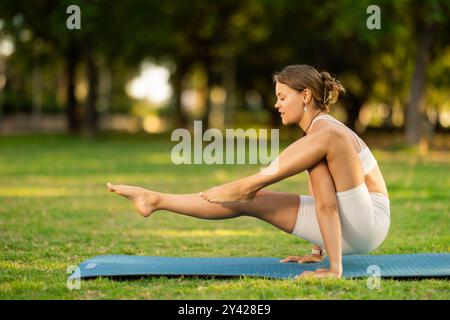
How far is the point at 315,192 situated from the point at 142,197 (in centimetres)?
125

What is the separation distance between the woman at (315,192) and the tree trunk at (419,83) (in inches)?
727

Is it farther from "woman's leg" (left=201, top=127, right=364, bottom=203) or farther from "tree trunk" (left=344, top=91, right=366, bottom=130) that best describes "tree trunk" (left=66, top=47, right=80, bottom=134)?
"woman's leg" (left=201, top=127, right=364, bottom=203)

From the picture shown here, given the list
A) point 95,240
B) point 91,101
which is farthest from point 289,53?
point 95,240

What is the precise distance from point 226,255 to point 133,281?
5.43 ft

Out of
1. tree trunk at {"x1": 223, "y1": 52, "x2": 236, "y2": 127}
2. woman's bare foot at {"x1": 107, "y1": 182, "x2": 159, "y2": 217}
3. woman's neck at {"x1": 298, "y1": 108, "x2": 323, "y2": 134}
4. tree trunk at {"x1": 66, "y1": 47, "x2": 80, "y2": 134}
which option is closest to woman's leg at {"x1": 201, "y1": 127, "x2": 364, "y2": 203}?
woman's neck at {"x1": 298, "y1": 108, "x2": 323, "y2": 134}

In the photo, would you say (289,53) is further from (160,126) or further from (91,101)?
(160,126)

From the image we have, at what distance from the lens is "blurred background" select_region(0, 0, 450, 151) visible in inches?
958

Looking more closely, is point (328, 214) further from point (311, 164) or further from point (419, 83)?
point (419, 83)

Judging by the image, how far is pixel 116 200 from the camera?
11.6 meters

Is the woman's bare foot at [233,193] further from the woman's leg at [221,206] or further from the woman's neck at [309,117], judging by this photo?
the woman's neck at [309,117]

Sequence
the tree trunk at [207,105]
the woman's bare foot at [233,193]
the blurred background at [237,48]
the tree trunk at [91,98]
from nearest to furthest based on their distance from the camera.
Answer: the woman's bare foot at [233,193] → the blurred background at [237,48] → the tree trunk at [91,98] → the tree trunk at [207,105]

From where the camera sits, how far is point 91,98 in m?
32.2

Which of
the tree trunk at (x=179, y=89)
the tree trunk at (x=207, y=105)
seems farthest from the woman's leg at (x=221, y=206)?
the tree trunk at (x=179, y=89)

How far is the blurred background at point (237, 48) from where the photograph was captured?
79.9ft
